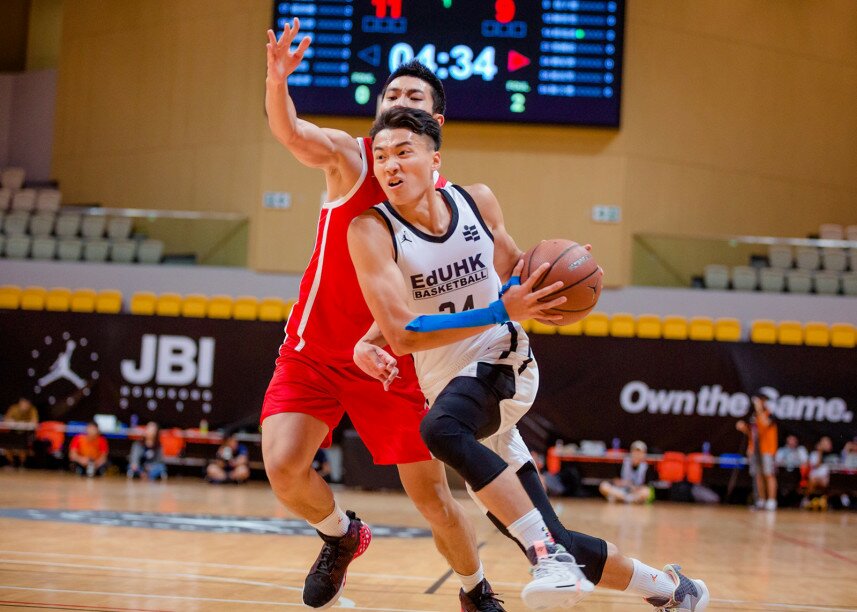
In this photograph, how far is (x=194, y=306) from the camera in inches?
558

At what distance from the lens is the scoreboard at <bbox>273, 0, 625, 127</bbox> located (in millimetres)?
→ 13570

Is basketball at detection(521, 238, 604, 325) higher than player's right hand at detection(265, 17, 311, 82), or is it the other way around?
player's right hand at detection(265, 17, 311, 82)

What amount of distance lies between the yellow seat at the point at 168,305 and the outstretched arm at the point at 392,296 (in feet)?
35.3

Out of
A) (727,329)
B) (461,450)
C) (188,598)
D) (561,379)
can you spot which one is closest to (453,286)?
(461,450)

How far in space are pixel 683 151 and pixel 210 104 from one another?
26.6 feet

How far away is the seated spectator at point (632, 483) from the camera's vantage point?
1293 centimetres

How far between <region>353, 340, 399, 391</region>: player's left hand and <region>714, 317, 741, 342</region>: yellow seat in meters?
11.1

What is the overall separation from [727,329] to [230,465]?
23.8 ft

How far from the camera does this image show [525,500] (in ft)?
11.3

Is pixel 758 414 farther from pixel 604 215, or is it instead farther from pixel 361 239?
pixel 361 239

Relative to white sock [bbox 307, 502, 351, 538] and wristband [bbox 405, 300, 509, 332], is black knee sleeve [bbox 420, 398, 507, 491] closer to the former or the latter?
wristband [bbox 405, 300, 509, 332]

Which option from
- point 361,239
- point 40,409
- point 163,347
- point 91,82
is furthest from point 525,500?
point 91,82

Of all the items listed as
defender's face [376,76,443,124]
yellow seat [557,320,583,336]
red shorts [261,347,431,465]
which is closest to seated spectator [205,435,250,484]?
yellow seat [557,320,583,336]

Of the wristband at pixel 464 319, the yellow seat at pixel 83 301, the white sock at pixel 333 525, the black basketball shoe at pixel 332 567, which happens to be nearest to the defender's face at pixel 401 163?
the wristband at pixel 464 319
